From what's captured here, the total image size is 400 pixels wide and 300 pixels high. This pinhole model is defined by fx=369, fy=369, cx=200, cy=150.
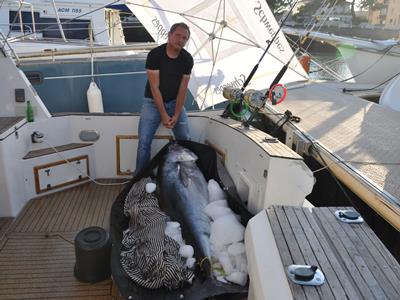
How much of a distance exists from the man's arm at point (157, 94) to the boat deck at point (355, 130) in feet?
4.54

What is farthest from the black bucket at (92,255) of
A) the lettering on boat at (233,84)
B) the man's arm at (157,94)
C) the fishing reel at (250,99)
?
the lettering on boat at (233,84)

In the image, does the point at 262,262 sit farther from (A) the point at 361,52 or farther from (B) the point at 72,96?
(A) the point at 361,52

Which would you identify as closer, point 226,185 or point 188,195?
point 188,195

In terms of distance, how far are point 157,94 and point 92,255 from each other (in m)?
1.69

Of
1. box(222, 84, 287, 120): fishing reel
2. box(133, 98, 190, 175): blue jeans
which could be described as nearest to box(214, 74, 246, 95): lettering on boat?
box(222, 84, 287, 120): fishing reel

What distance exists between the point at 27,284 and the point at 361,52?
10.1 m

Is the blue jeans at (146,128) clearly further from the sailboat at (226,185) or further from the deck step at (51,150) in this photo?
the deck step at (51,150)

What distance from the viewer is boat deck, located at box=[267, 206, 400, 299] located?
1267 millimetres

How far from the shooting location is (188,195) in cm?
271

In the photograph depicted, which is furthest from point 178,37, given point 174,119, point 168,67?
point 174,119

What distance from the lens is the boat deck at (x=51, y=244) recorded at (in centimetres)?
230

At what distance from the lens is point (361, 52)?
10.0m

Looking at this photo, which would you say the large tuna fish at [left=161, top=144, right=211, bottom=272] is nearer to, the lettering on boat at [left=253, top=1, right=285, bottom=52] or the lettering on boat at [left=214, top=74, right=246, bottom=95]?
the lettering on boat at [left=214, top=74, right=246, bottom=95]

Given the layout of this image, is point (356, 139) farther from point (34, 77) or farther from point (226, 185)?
point (34, 77)
